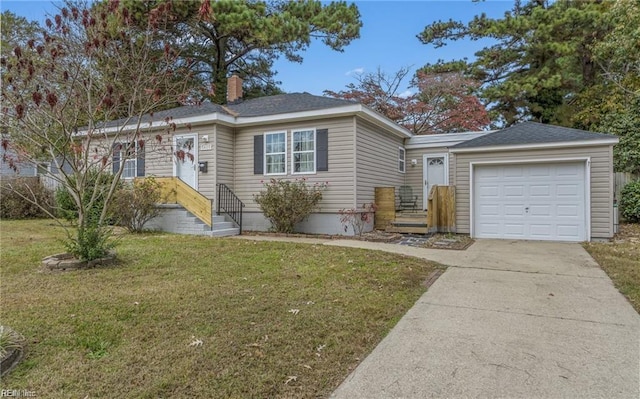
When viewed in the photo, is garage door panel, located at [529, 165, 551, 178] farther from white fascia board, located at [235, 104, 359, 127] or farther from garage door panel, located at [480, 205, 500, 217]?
white fascia board, located at [235, 104, 359, 127]

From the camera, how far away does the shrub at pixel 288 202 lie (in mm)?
9828

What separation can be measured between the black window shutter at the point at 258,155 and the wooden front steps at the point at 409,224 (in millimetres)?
4249

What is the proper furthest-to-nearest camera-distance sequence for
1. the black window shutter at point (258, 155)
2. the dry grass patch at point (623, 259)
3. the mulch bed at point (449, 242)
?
the black window shutter at point (258, 155) → the mulch bed at point (449, 242) → the dry grass patch at point (623, 259)

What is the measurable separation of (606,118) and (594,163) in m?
7.60

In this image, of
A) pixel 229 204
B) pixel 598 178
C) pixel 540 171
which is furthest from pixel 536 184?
pixel 229 204

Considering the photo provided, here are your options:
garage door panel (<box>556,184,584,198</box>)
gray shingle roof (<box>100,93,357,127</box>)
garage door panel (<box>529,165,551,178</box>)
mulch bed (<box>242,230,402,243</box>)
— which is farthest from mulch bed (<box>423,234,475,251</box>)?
gray shingle roof (<box>100,93,357,127</box>)

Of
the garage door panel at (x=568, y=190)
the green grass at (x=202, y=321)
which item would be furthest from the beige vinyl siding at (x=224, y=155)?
the garage door panel at (x=568, y=190)

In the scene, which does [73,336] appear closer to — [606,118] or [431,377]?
[431,377]

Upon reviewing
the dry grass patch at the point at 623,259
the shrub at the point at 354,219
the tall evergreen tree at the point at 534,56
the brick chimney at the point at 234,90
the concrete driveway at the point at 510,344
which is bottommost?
the concrete driveway at the point at 510,344

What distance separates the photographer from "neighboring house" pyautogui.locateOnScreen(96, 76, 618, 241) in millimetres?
9055

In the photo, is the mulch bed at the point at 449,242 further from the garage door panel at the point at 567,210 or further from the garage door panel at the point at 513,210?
the garage door panel at the point at 567,210

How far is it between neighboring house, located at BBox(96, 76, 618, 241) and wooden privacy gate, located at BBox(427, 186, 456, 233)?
0.20 meters

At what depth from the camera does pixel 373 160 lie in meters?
11.0

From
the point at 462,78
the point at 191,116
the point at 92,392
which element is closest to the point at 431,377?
the point at 92,392
